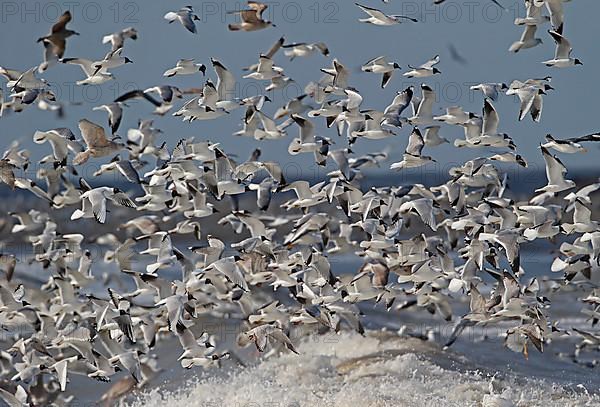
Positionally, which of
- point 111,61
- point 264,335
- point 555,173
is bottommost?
point 264,335

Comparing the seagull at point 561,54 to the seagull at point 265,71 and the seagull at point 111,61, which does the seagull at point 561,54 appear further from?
the seagull at point 111,61

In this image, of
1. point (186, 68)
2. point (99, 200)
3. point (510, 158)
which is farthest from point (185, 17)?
point (510, 158)

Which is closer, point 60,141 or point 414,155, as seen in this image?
point 414,155

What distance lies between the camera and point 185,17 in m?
11.6

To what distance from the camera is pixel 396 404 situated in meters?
9.88

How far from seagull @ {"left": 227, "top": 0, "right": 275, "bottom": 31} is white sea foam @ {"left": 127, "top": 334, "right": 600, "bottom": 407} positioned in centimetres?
369

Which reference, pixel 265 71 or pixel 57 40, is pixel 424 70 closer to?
pixel 265 71

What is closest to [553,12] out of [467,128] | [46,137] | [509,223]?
[467,128]

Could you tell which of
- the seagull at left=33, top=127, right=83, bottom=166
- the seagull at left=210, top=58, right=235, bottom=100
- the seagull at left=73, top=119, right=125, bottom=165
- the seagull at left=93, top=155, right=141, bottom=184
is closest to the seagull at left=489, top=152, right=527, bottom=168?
the seagull at left=210, top=58, right=235, bottom=100

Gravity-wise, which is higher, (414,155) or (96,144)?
(96,144)

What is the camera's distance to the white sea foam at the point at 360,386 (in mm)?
10258

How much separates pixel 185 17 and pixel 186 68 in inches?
22.1

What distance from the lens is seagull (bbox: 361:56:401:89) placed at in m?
11.9

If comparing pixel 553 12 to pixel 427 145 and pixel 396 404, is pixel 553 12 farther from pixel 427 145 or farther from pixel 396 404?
pixel 396 404
